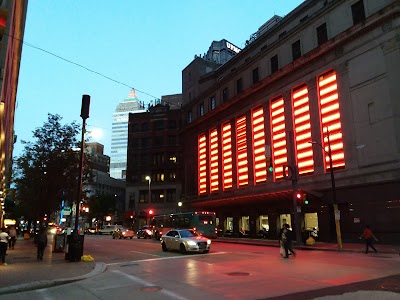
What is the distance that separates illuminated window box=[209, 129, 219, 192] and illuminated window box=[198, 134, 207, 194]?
1.94 m

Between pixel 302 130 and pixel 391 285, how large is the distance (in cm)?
2784

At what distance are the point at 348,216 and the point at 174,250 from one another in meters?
15.4

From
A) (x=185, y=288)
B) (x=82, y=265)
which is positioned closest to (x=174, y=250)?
(x=82, y=265)

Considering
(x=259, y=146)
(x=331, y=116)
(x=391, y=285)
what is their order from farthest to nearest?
(x=259, y=146), (x=331, y=116), (x=391, y=285)

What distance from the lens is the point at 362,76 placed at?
3133 cm

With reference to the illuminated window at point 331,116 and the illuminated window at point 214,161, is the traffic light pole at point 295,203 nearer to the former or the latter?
the illuminated window at point 331,116

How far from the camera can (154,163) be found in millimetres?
83625

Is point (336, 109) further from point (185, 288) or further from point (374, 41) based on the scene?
point (185, 288)

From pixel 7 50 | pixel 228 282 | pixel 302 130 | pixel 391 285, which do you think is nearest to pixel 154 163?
pixel 302 130

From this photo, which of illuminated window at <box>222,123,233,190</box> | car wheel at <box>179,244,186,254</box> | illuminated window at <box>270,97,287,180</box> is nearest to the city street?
car wheel at <box>179,244,186,254</box>

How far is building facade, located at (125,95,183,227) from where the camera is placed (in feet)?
267

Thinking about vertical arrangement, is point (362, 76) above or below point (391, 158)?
above

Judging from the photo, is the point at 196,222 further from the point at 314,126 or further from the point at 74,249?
the point at 74,249

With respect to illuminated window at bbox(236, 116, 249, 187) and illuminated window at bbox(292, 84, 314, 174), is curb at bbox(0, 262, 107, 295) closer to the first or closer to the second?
illuminated window at bbox(292, 84, 314, 174)
